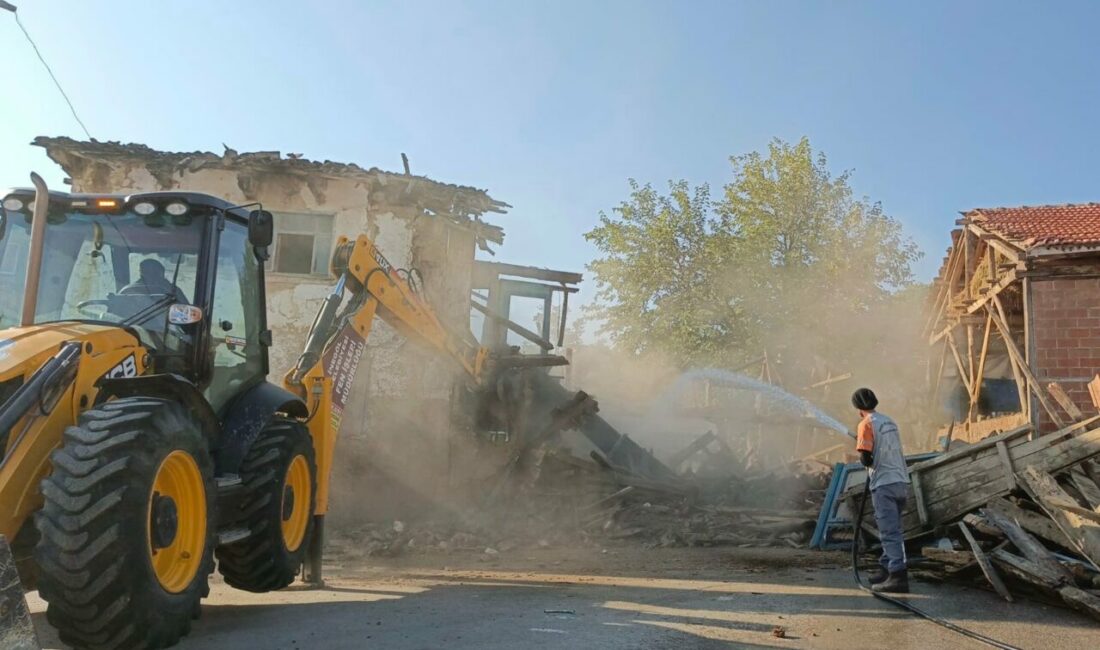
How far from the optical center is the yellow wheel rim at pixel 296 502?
6.66m

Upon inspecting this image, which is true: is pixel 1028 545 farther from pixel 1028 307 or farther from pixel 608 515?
pixel 1028 307

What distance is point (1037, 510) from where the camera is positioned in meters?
7.64

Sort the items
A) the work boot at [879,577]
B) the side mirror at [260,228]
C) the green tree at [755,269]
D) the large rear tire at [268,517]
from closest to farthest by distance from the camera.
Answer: the side mirror at [260,228] → the large rear tire at [268,517] → the work boot at [879,577] → the green tree at [755,269]

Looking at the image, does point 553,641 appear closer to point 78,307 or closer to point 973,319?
point 78,307

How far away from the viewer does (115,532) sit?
4148 mm

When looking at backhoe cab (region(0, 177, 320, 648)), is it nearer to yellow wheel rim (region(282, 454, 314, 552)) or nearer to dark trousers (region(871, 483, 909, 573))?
yellow wheel rim (region(282, 454, 314, 552))

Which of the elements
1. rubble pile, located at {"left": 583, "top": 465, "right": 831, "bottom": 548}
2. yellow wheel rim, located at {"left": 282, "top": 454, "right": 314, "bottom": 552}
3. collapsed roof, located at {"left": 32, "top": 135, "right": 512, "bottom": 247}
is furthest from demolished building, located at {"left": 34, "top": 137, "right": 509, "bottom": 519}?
yellow wheel rim, located at {"left": 282, "top": 454, "right": 314, "bottom": 552}

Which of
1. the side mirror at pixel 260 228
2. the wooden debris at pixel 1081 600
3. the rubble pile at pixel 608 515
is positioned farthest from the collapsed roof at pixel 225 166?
the wooden debris at pixel 1081 600

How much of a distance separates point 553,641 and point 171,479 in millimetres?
2473

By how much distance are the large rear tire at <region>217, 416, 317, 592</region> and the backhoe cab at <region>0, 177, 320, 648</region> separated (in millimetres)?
14

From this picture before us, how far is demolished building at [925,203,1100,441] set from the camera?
12031mm

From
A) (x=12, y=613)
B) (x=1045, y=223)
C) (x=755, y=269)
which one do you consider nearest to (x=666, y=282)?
(x=755, y=269)

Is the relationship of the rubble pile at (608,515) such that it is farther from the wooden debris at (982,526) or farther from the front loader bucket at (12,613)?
the front loader bucket at (12,613)

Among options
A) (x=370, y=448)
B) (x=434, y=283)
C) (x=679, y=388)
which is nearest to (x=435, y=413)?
Result: (x=370, y=448)
